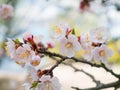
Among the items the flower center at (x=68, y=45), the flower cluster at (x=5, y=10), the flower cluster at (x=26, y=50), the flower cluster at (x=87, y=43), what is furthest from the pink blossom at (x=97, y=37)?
the flower cluster at (x=5, y=10)

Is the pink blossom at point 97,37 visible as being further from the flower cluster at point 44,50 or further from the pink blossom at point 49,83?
the pink blossom at point 49,83

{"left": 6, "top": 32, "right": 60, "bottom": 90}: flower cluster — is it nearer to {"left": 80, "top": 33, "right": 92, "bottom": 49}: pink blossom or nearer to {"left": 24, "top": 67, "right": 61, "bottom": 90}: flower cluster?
{"left": 24, "top": 67, "right": 61, "bottom": 90}: flower cluster

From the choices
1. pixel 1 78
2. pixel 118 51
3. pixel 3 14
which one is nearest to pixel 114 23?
pixel 118 51

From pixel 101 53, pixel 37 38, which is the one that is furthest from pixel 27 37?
pixel 101 53

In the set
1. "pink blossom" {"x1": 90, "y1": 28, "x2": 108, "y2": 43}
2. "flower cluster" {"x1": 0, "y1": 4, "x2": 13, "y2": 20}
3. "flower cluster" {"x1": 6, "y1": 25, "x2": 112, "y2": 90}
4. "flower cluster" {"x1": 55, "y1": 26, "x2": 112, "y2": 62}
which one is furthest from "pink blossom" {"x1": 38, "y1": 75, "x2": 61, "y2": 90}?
"flower cluster" {"x1": 0, "y1": 4, "x2": 13, "y2": 20}

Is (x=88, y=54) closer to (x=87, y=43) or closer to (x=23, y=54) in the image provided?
(x=87, y=43)

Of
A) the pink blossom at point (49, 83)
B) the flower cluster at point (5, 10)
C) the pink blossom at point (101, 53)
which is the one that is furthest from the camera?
the flower cluster at point (5, 10)

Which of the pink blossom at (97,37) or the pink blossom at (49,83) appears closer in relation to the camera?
the pink blossom at (49,83)
